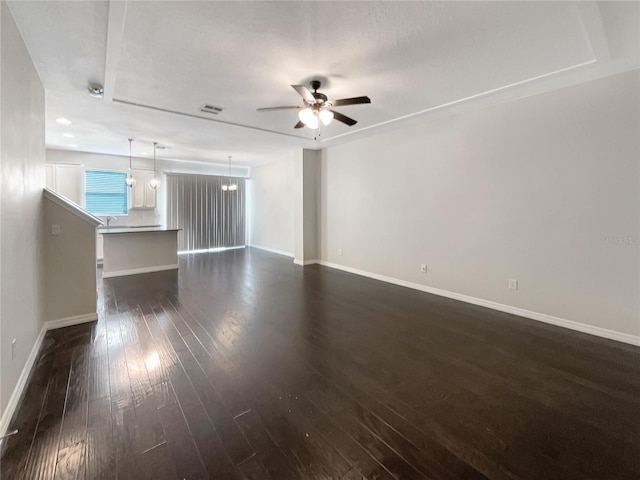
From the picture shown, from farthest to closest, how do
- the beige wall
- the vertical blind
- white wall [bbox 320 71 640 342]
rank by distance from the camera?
the vertical blind, the beige wall, white wall [bbox 320 71 640 342]

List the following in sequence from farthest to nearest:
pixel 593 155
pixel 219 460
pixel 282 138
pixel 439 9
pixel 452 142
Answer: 1. pixel 282 138
2. pixel 452 142
3. pixel 593 155
4. pixel 439 9
5. pixel 219 460

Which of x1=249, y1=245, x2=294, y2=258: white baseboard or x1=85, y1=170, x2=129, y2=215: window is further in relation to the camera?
x1=249, y1=245, x2=294, y2=258: white baseboard

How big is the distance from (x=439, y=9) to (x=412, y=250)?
344cm

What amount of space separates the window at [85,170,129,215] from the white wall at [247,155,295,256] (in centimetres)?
349

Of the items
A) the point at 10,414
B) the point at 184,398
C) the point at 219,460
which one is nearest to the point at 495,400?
the point at 219,460

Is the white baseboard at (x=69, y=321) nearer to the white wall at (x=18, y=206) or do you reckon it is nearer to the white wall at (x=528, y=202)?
the white wall at (x=18, y=206)

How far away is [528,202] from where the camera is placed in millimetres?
3502

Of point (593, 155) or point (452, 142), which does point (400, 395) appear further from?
point (452, 142)

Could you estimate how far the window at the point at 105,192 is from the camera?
7027 mm

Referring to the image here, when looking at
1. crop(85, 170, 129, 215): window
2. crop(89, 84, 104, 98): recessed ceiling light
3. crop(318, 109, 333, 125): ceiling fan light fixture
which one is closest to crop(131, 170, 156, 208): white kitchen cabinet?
crop(85, 170, 129, 215): window

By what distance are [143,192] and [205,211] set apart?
66.9 inches

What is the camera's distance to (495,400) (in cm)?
203

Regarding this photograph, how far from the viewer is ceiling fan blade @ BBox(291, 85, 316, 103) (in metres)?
2.59

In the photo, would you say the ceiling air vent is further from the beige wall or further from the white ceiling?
the beige wall
